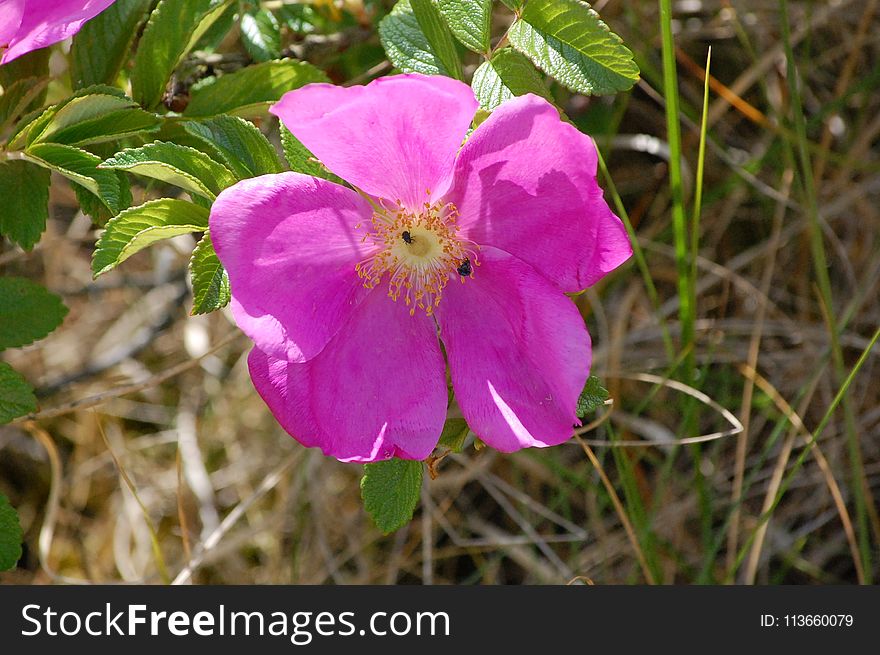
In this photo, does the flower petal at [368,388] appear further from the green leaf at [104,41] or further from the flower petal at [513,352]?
the green leaf at [104,41]

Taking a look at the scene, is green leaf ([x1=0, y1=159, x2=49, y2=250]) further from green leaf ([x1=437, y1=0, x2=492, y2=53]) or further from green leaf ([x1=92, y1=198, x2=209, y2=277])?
green leaf ([x1=437, y1=0, x2=492, y2=53])

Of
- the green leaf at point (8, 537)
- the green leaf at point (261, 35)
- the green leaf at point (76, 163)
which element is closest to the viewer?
the green leaf at point (76, 163)

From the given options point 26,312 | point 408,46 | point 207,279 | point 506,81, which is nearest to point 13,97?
point 26,312

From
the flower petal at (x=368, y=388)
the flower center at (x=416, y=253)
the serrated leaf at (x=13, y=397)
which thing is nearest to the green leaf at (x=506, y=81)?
the flower center at (x=416, y=253)

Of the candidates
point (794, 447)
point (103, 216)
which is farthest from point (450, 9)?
point (794, 447)

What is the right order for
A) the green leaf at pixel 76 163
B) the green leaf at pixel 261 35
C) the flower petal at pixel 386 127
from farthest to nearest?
the green leaf at pixel 261 35 → the green leaf at pixel 76 163 → the flower petal at pixel 386 127

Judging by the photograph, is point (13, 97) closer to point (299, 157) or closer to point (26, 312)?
point (26, 312)

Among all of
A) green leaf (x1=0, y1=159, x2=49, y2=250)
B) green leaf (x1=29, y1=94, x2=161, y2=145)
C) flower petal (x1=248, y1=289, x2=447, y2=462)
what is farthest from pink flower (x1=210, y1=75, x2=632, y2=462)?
green leaf (x1=0, y1=159, x2=49, y2=250)
